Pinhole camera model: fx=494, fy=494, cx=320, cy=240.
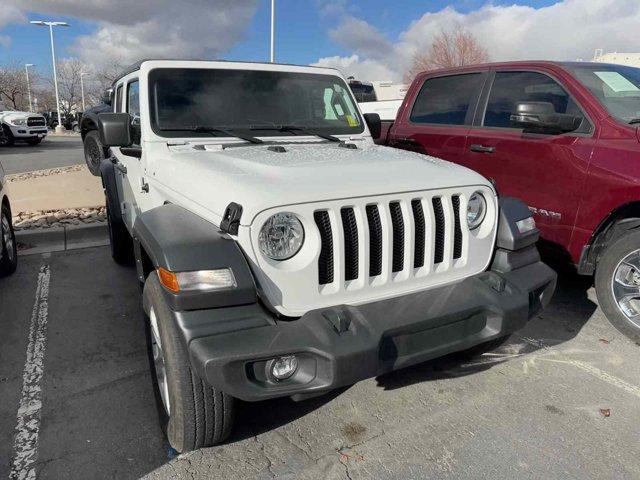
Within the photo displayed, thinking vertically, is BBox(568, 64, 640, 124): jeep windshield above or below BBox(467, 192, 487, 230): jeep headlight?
above

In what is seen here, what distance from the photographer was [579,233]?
3.62 m

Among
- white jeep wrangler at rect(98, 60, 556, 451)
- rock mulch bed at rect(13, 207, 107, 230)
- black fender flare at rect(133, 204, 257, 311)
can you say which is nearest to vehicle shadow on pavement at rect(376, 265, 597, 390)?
white jeep wrangler at rect(98, 60, 556, 451)

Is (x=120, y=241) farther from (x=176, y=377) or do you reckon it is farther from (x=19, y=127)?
(x=19, y=127)

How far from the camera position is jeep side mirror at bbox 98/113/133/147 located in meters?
3.21

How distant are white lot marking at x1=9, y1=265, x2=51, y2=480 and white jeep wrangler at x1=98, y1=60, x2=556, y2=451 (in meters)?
0.66

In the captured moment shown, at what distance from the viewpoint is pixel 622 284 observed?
3.41m

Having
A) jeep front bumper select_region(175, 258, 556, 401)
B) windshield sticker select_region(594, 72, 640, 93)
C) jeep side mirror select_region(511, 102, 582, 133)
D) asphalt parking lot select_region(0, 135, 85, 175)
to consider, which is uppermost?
windshield sticker select_region(594, 72, 640, 93)

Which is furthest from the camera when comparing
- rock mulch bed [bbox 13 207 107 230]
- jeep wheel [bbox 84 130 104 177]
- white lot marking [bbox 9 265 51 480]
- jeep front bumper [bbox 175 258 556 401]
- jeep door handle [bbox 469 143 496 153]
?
jeep wheel [bbox 84 130 104 177]

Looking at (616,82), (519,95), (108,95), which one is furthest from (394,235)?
(108,95)

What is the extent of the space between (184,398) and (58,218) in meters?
5.47

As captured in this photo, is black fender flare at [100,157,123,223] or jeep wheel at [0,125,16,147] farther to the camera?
jeep wheel at [0,125,16,147]

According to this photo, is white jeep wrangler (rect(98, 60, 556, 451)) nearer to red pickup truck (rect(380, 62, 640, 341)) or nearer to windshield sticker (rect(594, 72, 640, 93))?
red pickup truck (rect(380, 62, 640, 341))

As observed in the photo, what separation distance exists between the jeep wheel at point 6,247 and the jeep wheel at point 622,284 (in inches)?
196

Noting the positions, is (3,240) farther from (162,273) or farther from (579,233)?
(579,233)
